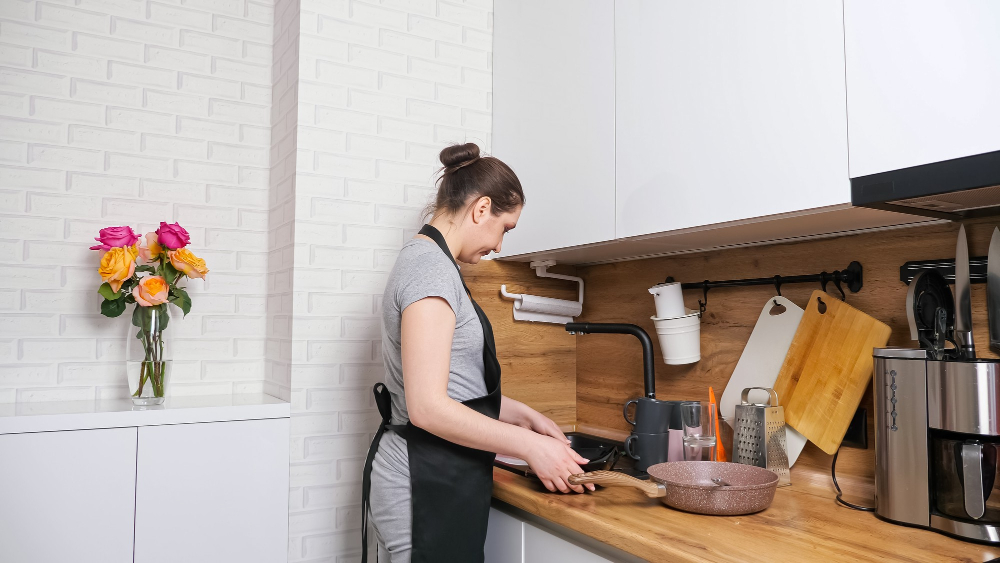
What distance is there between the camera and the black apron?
1410mm

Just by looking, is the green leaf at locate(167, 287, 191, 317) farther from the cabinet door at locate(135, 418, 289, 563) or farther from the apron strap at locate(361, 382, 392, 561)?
the apron strap at locate(361, 382, 392, 561)

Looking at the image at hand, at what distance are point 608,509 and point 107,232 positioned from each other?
57.3 inches

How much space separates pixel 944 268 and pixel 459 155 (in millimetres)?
1035

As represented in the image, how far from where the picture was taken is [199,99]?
2.10 meters

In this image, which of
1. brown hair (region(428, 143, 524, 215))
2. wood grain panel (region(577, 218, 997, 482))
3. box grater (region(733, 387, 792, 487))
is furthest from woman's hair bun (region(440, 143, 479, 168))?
box grater (region(733, 387, 792, 487))

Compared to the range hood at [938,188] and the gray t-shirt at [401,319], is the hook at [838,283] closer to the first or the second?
the range hood at [938,188]

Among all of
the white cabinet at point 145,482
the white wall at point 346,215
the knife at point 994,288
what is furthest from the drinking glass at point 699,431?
the white cabinet at point 145,482

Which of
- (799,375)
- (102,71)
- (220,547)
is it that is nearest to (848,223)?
(799,375)

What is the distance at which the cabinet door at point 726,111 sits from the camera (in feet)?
3.94

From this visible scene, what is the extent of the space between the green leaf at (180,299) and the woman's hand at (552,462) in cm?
109

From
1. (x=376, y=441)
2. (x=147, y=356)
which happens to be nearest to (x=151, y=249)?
(x=147, y=356)

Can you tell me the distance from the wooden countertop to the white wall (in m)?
0.64

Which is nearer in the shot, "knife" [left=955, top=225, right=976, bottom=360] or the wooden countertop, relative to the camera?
the wooden countertop

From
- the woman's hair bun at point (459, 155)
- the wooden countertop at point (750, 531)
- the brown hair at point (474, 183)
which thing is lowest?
the wooden countertop at point (750, 531)
